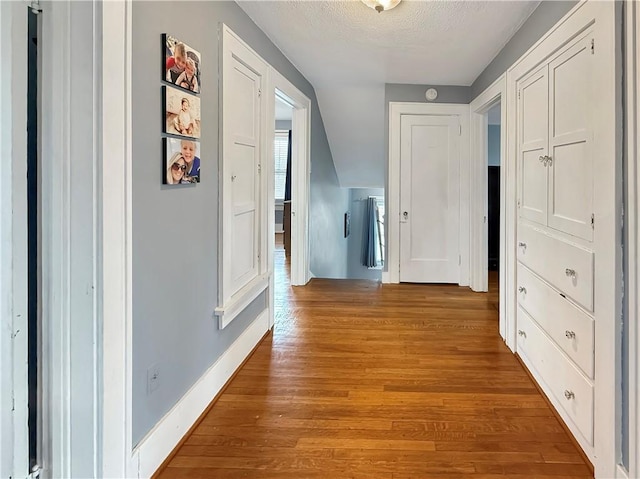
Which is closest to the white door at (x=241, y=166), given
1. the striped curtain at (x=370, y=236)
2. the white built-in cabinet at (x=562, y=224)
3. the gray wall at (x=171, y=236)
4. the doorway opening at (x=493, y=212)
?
the gray wall at (x=171, y=236)

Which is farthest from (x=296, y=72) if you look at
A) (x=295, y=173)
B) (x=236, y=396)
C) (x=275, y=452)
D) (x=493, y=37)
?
(x=275, y=452)

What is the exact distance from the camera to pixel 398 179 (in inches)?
194

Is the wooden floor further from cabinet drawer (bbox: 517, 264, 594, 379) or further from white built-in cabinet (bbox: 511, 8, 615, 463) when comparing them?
cabinet drawer (bbox: 517, 264, 594, 379)

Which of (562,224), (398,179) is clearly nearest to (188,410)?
(562,224)

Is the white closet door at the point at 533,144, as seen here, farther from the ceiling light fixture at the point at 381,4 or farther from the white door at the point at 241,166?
the white door at the point at 241,166

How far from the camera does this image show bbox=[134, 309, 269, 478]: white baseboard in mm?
1671

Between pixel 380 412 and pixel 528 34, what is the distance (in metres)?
2.44

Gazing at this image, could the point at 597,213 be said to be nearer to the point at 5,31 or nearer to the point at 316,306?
the point at 5,31

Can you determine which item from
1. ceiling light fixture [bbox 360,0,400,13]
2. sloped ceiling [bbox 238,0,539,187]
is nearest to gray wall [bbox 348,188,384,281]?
sloped ceiling [bbox 238,0,539,187]

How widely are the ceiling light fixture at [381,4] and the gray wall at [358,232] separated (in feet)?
20.0

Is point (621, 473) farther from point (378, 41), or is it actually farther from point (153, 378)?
point (378, 41)

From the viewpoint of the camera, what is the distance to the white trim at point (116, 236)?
1.36 m

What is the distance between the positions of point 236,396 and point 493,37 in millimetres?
2980

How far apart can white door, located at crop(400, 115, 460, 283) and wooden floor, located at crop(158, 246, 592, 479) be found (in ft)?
4.61
